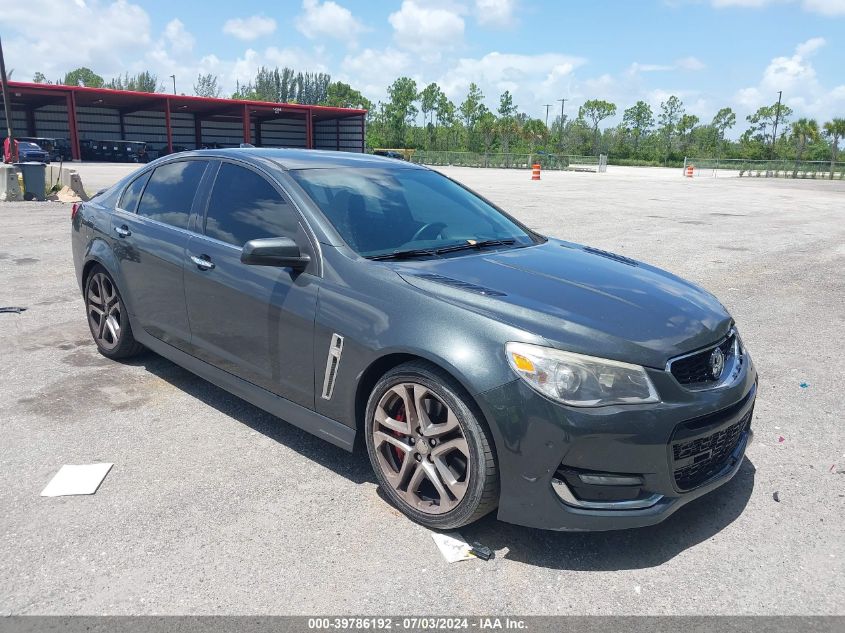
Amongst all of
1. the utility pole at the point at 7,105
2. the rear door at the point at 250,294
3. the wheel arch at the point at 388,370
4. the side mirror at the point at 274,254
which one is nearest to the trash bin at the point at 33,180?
the utility pole at the point at 7,105

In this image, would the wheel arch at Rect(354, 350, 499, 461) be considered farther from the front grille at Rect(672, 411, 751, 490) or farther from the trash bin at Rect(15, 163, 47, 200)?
the trash bin at Rect(15, 163, 47, 200)

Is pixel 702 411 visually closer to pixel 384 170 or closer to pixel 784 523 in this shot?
pixel 784 523

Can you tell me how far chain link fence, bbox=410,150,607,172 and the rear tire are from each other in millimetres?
60675

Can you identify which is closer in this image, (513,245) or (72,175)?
(513,245)

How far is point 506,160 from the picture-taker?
216 ft

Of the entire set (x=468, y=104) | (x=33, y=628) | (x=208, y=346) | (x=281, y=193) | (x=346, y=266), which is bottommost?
(x=33, y=628)

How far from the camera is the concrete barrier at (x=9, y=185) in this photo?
16.7 metres

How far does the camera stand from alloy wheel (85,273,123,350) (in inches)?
201

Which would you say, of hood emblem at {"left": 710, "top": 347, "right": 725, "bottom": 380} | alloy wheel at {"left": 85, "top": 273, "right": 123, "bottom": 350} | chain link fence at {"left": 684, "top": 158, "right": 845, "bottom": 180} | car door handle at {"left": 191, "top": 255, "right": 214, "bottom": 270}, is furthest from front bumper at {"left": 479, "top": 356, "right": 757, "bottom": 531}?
chain link fence at {"left": 684, "top": 158, "right": 845, "bottom": 180}

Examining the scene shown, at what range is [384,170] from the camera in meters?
4.33

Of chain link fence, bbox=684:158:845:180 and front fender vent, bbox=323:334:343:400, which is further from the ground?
chain link fence, bbox=684:158:845:180

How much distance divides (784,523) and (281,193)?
3065mm

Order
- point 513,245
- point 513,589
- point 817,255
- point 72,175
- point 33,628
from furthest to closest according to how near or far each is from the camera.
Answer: point 72,175, point 817,255, point 513,245, point 513,589, point 33,628

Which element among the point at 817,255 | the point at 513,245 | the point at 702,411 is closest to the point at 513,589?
the point at 702,411
